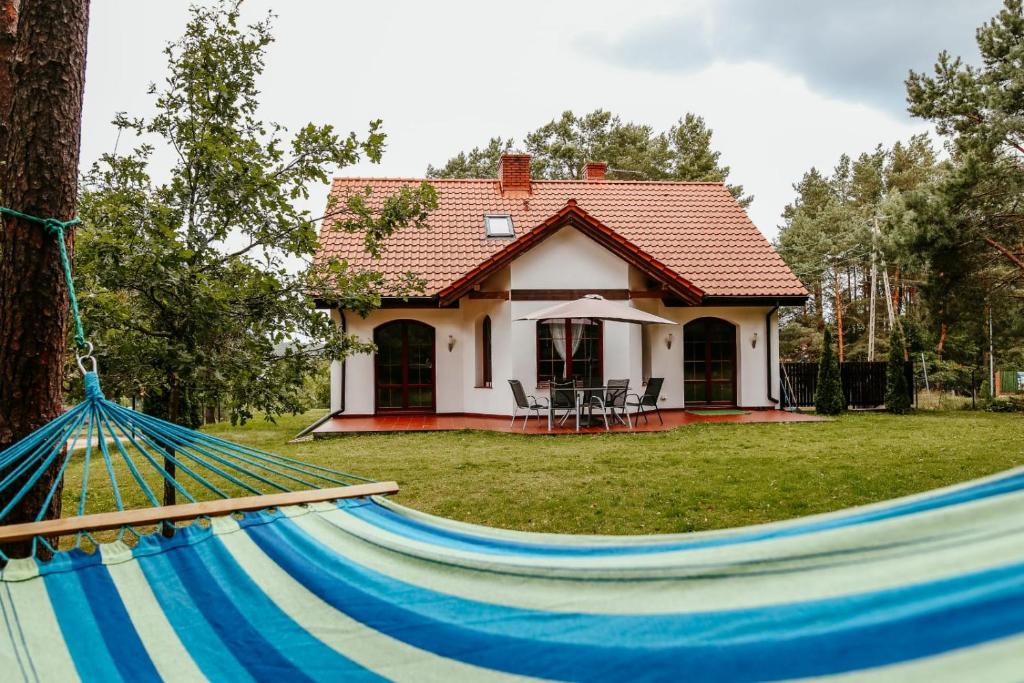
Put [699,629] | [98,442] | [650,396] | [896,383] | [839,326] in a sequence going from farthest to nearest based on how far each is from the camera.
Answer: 1. [839,326]
2. [896,383]
3. [650,396]
4. [98,442]
5. [699,629]

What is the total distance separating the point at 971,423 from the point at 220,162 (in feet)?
40.2

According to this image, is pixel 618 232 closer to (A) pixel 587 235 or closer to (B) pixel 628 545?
(A) pixel 587 235

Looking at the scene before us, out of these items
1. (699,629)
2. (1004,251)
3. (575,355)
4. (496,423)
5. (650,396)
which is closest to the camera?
(699,629)

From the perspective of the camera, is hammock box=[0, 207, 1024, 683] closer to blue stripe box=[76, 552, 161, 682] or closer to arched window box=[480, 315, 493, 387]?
blue stripe box=[76, 552, 161, 682]

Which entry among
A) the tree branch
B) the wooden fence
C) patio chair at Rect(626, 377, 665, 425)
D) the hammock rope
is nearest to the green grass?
patio chair at Rect(626, 377, 665, 425)

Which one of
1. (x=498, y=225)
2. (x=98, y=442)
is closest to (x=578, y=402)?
(x=498, y=225)

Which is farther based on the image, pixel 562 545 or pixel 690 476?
pixel 690 476

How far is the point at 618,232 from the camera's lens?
14188 mm

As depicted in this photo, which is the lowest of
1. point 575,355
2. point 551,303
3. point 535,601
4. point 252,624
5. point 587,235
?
point 252,624

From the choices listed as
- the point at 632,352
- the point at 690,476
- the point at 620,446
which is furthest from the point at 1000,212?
the point at 690,476

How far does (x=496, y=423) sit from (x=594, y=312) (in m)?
2.58

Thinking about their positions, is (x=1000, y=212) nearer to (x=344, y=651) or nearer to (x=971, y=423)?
(x=971, y=423)

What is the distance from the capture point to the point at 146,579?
178 centimetres

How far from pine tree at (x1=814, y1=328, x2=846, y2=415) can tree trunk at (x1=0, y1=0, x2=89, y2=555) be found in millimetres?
12883
